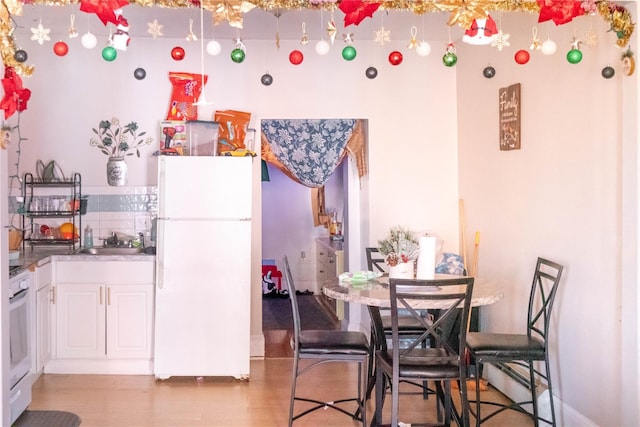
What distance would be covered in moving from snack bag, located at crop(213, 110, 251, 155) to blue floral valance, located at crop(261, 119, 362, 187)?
35 cm

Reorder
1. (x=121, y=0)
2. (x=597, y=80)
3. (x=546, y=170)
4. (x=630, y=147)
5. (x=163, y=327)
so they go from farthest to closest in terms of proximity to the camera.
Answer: (x=163, y=327), (x=546, y=170), (x=597, y=80), (x=630, y=147), (x=121, y=0)

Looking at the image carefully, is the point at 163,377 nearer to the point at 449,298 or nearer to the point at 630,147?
the point at 449,298

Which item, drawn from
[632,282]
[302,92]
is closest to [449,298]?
[632,282]

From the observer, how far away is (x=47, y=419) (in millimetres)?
4051

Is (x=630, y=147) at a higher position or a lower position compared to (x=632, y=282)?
higher

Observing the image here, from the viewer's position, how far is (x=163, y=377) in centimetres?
486

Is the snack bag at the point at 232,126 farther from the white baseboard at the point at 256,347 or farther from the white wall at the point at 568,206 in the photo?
the white wall at the point at 568,206

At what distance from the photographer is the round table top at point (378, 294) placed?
3393mm

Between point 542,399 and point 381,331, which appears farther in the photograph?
point 542,399

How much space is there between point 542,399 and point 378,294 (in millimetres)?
1274

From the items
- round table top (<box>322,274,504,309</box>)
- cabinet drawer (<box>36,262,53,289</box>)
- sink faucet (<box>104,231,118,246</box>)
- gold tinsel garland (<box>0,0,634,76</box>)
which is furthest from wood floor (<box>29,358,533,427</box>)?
gold tinsel garland (<box>0,0,634,76</box>)

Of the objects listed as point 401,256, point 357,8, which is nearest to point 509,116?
point 401,256

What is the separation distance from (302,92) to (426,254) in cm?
234

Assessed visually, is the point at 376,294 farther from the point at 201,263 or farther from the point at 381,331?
the point at 201,263
